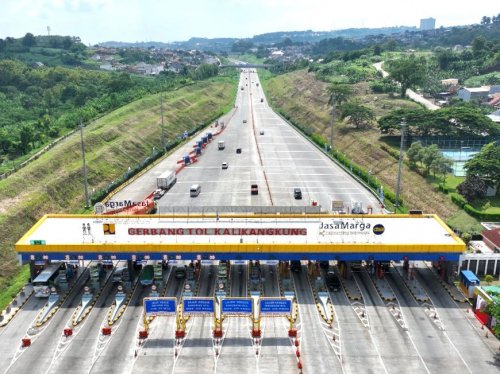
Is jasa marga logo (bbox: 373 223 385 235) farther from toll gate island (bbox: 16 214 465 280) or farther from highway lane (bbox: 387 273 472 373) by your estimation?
highway lane (bbox: 387 273 472 373)

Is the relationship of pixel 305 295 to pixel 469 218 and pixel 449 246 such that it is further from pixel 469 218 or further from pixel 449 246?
pixel 469 218

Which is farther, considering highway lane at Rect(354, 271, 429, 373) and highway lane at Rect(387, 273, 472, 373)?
highway lane at Rect(387, 273, 472, 373)

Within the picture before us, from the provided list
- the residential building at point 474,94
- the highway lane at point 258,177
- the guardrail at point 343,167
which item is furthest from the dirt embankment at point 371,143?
the residential building at point 474,94

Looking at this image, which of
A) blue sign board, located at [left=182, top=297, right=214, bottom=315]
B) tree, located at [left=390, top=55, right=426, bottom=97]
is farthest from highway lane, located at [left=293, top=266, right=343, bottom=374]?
tree, located at [left=390, top=55, right=426, bottom=97]

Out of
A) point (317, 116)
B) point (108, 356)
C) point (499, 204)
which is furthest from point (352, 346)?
point (317, 116)

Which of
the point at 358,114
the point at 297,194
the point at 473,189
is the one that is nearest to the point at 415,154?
the point at 473,189

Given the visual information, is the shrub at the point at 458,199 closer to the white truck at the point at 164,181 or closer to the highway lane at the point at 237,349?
the highway lane at the point at 237,349
